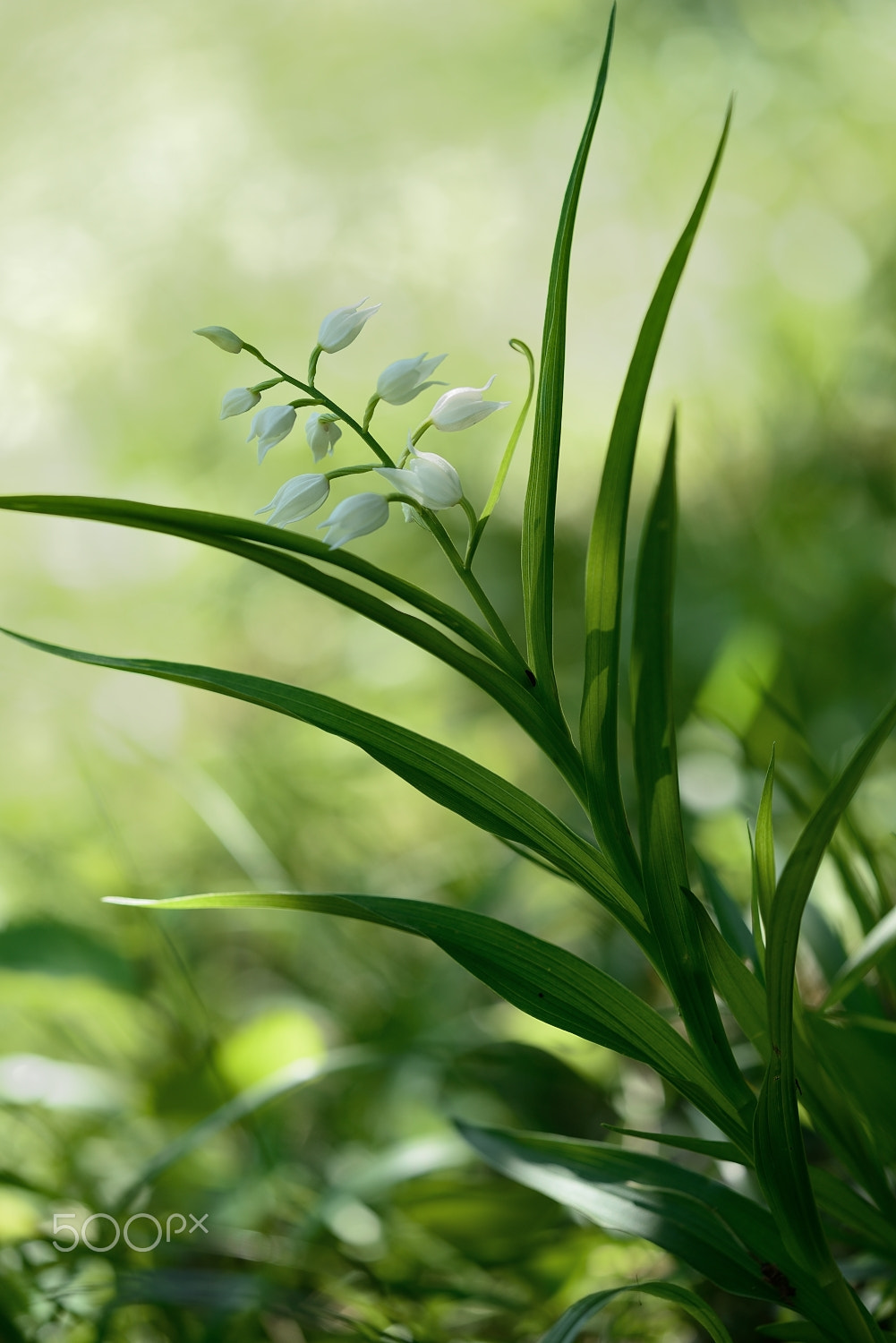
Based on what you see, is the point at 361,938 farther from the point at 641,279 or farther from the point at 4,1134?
the point at 641,279

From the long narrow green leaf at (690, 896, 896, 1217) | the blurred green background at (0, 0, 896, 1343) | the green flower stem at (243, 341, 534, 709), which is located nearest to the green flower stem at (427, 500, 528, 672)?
the green flower stem at (243, 341, 534, 709)

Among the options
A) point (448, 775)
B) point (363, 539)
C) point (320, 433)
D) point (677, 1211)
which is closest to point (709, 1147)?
point (677, 1211)

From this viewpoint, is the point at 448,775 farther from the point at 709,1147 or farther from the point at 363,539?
the point at 363,539

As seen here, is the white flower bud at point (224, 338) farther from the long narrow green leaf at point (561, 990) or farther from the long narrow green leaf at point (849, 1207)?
the long narrow green leaf at point (849, 1207)

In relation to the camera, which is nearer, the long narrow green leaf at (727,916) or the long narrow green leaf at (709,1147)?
the long narrow green leaf at (709,1147)

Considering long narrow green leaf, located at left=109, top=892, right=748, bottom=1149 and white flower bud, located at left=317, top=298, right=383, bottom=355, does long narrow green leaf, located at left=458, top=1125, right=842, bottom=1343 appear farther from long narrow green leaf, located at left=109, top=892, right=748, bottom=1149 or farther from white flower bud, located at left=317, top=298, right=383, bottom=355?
white flower bud, located at left=317, top=298, right=383, bottom=355


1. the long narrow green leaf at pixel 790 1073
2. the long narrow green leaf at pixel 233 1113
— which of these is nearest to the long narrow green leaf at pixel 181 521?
the long narrow green leaf at pixel 790 1073
